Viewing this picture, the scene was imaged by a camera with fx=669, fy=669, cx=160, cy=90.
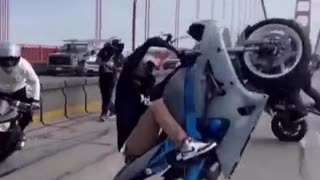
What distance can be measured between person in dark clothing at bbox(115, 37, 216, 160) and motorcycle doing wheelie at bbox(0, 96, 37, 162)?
3.16 metres

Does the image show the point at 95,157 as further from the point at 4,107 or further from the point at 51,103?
the point at 51,103

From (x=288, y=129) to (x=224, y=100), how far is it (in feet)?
23.8

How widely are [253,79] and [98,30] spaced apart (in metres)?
26.5

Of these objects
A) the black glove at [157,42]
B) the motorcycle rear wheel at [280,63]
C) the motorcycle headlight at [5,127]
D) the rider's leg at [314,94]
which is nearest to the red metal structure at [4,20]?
the rider's leg at [314,94]

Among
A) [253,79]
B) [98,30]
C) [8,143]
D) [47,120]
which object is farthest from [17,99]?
[98,30]

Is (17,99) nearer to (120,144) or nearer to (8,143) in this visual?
(8,143)

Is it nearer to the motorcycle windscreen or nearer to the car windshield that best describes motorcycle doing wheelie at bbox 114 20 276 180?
the motorcycle windscreen

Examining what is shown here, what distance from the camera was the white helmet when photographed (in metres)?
7.43

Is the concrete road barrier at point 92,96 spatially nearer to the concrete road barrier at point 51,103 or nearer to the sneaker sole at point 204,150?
the concrete road barrier at point 51,103

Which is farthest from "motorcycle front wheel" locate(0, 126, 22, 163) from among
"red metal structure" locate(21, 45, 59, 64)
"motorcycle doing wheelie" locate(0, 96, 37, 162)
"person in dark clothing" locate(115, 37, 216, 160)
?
"red metal structure" locate(21, 45, 59, 64)

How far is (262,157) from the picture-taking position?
30.3 ft

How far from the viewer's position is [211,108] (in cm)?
413

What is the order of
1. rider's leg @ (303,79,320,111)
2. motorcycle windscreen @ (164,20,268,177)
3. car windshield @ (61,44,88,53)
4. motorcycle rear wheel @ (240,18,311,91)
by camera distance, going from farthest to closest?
car windshield @ (61,44,88,53)
rider's leg @ (303,79,320,111)
motorcycle rear wheel @ (240,18,311,91)
motorcycle windscreen @ (164,20,268,177)

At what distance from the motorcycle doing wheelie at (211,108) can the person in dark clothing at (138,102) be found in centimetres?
14
